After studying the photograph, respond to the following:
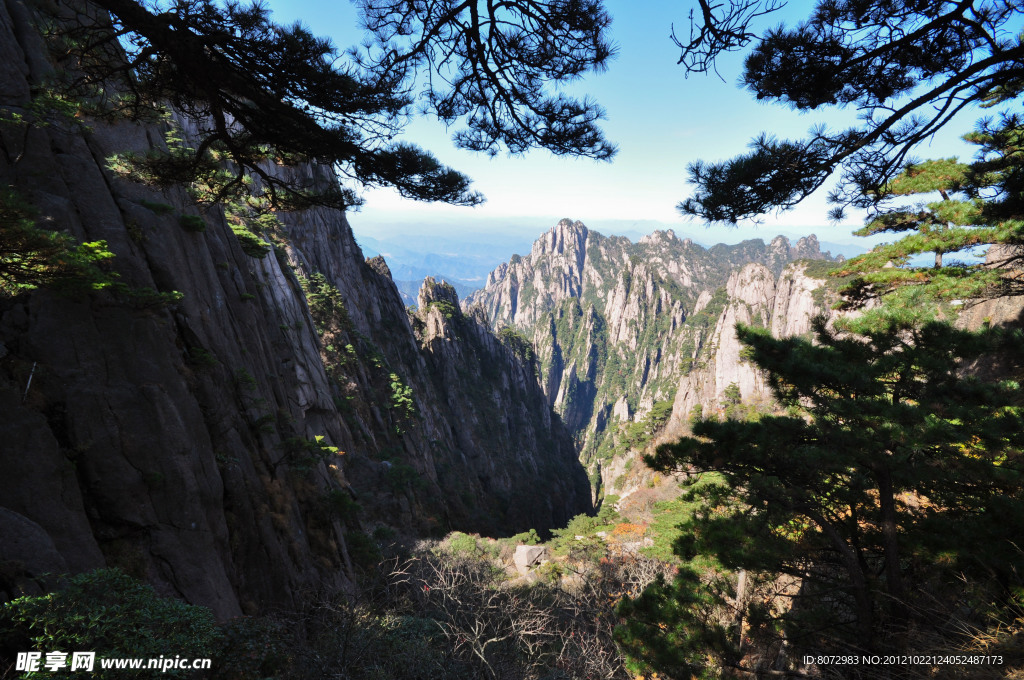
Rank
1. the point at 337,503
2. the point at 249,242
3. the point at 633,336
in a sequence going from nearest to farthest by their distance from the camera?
the point at 337,503
the point at 249,242
the point at 633,336

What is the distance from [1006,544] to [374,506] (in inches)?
933

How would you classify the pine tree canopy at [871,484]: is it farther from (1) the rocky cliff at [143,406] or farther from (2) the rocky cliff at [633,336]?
(2) the rocky cliff at [633,336]

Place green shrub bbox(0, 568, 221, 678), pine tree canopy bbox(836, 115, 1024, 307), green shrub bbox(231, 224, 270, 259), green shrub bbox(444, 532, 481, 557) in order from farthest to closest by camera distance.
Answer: green shrub bbox(444, 532, 481, 557), green shrub bbox(231, 224, 270, 259), pine tree canopy bbox(836, 115, 1024, 307), green shrub bbox(0, 568, 221, 678)

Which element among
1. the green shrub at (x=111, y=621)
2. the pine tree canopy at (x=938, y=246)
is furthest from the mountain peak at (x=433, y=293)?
the green shrub at (x=111, y=621)

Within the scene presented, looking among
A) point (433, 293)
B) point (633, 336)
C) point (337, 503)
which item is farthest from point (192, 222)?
point (633, 336)

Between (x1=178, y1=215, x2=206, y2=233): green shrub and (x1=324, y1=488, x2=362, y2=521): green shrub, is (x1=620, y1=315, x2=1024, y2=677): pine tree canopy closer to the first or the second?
(x1=324, y1=488, x2=362, y2=521): green shrub

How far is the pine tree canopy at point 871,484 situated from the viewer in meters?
5.44

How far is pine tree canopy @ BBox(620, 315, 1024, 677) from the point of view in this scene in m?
5.44

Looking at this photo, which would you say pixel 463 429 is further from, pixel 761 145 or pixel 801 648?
pixel 761 145

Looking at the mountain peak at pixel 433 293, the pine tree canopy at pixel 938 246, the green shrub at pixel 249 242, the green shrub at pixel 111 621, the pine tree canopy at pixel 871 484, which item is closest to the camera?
the green shrub at pixel 111 621

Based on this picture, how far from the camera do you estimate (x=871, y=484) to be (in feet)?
22.7

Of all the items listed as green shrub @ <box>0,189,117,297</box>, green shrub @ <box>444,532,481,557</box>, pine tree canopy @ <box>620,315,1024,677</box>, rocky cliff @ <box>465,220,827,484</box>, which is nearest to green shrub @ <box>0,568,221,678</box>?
green shrub @ <box>0,189,117,297</box>

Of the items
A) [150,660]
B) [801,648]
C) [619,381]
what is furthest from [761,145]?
[619,381]

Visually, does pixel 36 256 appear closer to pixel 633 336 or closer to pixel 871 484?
pixel 871 484
